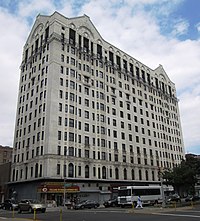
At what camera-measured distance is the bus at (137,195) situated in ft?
128

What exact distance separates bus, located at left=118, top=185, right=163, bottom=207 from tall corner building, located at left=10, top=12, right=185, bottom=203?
9.70 m

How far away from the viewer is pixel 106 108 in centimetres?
6112

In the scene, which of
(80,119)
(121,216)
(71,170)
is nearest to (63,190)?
(71,170)

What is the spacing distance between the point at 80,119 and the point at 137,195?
21137 mm

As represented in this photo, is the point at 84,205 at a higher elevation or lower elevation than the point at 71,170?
lower

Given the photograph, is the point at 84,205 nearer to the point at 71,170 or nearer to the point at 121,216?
the point at 71,170

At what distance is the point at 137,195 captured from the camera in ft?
131

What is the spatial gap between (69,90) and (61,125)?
8.51 metres

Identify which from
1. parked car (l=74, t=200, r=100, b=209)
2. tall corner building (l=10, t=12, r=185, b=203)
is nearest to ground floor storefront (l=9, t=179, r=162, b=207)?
tall corner building (l=10, t=12, r=185, b=203)

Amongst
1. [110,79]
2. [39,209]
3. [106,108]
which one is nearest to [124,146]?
[106,108]

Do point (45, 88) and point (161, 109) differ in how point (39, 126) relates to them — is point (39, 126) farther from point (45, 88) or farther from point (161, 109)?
point (161, 109)

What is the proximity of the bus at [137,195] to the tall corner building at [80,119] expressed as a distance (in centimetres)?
970

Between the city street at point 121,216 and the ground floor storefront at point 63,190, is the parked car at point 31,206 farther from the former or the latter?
the ground floor storefront at point 63,190

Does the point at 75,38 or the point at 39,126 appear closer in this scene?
the point at 39,126
